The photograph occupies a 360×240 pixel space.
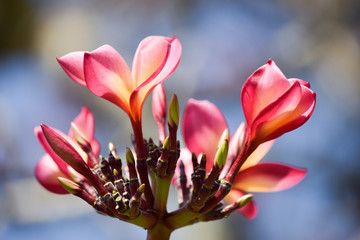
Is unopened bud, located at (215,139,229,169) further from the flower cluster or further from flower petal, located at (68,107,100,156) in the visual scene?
flower petal, located at (68,107,100,156)

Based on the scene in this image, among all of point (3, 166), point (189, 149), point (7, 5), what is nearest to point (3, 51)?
point (7, 5)

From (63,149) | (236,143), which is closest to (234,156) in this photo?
(236,143)

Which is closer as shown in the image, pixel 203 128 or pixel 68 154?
pixel 68 154

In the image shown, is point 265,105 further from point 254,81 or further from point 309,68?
point 309,68

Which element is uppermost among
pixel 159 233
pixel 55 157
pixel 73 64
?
pixel 73 64

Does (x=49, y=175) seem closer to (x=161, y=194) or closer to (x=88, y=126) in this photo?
(x=88, y=126)

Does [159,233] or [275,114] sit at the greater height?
[275,114]

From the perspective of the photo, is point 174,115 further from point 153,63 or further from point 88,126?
point 88,126

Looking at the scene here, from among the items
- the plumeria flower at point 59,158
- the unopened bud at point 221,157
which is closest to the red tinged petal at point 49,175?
the plumeria flower at point 59,158
